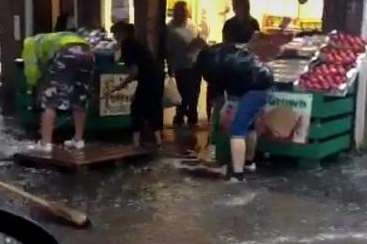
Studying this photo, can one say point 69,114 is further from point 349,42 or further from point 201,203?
point 201,203

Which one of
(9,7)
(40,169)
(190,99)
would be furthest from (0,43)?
(40,169)

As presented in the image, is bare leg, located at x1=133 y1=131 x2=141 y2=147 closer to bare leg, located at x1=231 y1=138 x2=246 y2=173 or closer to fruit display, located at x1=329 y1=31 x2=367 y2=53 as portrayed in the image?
bare leg, located at x1=231 y1=138 x2=246 y2=173

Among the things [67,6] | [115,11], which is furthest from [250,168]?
[67,6]

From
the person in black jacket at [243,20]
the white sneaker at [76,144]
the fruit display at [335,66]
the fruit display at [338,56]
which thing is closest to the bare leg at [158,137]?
the white sneaker at [76,144]

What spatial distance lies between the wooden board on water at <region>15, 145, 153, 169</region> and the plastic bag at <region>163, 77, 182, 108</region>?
6.05ft

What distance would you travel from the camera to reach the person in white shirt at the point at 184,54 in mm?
14172

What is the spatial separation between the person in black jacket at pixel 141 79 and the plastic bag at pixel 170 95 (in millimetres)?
1018

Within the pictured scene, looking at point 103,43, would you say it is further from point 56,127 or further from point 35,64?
point 35,64

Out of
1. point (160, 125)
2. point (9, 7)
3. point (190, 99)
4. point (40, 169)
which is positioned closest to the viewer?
point (40, 169)

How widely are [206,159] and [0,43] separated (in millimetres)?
6216

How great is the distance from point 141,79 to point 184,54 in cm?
239

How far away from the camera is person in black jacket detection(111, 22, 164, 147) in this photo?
11.6 meters

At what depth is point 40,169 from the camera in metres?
10.8

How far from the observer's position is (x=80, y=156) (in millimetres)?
10898
